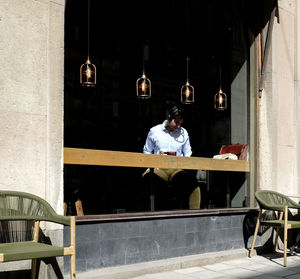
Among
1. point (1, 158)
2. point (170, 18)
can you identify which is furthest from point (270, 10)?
point (1, 158)

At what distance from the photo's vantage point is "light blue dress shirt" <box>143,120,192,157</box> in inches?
275

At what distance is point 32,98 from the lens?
4.66 m

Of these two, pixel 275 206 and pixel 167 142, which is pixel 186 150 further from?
pixel 275 206

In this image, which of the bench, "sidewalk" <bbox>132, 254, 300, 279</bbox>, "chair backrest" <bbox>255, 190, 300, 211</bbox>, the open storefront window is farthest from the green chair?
the bench

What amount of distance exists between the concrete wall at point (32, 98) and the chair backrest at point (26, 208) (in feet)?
0.63

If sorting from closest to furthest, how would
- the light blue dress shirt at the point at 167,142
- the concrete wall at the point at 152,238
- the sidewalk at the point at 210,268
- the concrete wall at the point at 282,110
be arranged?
1. the concrete wall at the point at 152,238
2. the sidewalk at the point at 210,268
3. the light blue dress shirt at the point at 167,142
4. the concrete wall at the point at 282,110

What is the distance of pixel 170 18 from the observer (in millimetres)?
8211

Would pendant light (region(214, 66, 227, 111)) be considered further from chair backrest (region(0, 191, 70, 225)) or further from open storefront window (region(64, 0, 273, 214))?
chair backrest (region(0, 191, 70, 225))

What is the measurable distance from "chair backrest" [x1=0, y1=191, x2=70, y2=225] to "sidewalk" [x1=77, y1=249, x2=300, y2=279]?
1029 mm

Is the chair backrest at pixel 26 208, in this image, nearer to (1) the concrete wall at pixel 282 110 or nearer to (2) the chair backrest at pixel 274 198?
(2) the chair backrest at pixel 274 198

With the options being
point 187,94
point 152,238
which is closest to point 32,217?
point 152,238

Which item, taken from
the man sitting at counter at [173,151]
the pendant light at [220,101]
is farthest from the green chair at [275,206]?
the pendant light at [220,101]

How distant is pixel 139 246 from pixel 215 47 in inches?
150

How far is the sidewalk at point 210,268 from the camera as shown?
5.31 metres
